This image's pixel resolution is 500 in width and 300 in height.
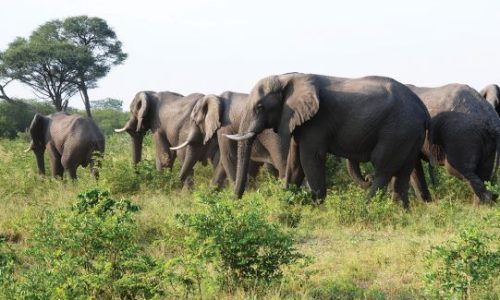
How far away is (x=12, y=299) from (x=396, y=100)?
529cm

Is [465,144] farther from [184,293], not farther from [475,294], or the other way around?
[184,293]

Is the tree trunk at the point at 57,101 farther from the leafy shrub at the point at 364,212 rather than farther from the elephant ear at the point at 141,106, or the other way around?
the leafy shrub at the point at 364,212

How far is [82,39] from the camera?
115ft

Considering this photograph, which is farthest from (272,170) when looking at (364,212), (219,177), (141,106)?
(364,212)

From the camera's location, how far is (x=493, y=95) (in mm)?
11031

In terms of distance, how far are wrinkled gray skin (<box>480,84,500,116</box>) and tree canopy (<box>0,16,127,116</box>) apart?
2306 centimetres

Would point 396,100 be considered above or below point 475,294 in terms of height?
above

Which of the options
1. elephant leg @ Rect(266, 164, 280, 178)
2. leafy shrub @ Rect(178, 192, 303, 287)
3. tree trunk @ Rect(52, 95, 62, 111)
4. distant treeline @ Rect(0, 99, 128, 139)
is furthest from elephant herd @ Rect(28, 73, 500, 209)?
tree trunk @ Rect(52, 95, 62, 111)

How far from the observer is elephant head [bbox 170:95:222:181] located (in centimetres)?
1042

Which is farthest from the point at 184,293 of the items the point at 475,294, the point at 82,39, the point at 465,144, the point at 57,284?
the point at 82,39

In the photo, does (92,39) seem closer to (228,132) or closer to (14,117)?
(14,117)

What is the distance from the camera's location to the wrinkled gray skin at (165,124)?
11.7 meters

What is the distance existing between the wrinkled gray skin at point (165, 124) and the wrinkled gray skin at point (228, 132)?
557 millimetres

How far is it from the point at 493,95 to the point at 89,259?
7976 millimetres
